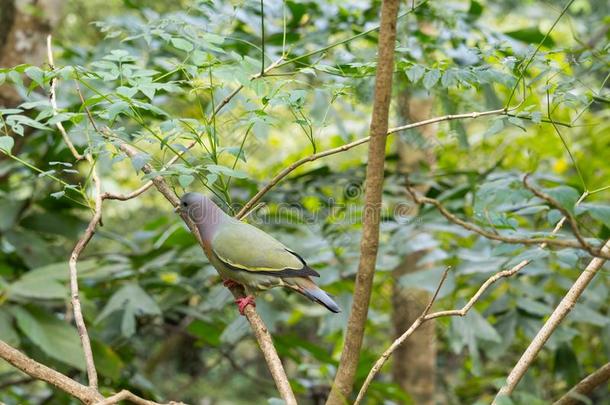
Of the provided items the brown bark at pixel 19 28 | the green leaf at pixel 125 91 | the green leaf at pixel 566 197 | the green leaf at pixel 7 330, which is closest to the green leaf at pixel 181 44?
the green leaf at pixel 125 91

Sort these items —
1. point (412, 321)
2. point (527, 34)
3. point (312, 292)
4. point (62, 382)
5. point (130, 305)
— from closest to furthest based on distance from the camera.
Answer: point (62, 382), point (312, 292), point (130, 305), point (527, 34), point (412, 321)

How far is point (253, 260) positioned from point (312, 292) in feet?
0.54

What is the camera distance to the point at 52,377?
1.29 meters

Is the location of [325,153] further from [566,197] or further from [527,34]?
[527,34]

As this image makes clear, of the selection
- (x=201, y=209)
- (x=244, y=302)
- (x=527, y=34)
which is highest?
(x=527, y=34)

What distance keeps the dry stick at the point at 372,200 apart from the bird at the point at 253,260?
51 centimetres

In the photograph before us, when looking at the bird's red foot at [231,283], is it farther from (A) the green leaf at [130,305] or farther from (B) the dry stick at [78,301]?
(A) the green leaf at [130,305]

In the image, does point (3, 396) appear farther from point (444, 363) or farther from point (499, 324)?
point (444, 363)

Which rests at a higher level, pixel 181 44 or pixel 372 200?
pixel 181 44

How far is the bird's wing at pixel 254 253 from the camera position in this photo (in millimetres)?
1800

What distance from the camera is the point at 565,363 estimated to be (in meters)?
2.72

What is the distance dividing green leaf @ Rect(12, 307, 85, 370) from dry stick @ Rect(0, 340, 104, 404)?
1.19m

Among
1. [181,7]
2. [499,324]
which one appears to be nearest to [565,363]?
[499,324]

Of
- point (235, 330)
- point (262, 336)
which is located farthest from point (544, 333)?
point (235, 330)
